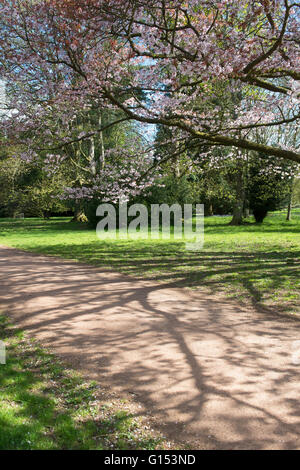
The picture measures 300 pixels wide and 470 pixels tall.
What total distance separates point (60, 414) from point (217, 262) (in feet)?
27.0

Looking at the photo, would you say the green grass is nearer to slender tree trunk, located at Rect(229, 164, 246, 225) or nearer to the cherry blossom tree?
the cherry blossom tree

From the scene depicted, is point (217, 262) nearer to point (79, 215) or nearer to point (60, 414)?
point (60, 414)

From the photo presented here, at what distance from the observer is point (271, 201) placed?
2425cm

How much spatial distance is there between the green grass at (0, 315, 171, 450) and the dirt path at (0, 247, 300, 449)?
0.23 meters

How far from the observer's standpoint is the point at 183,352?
15.5 feet

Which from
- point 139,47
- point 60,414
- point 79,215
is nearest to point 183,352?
point 60,414

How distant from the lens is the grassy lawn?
7.93 meters

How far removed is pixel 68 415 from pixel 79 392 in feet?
1.30

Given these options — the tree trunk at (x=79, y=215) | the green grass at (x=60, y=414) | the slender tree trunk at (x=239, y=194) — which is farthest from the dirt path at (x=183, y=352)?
the tree trunk at (x=79, y=215)

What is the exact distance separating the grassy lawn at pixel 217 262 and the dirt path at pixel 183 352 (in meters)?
0.99
